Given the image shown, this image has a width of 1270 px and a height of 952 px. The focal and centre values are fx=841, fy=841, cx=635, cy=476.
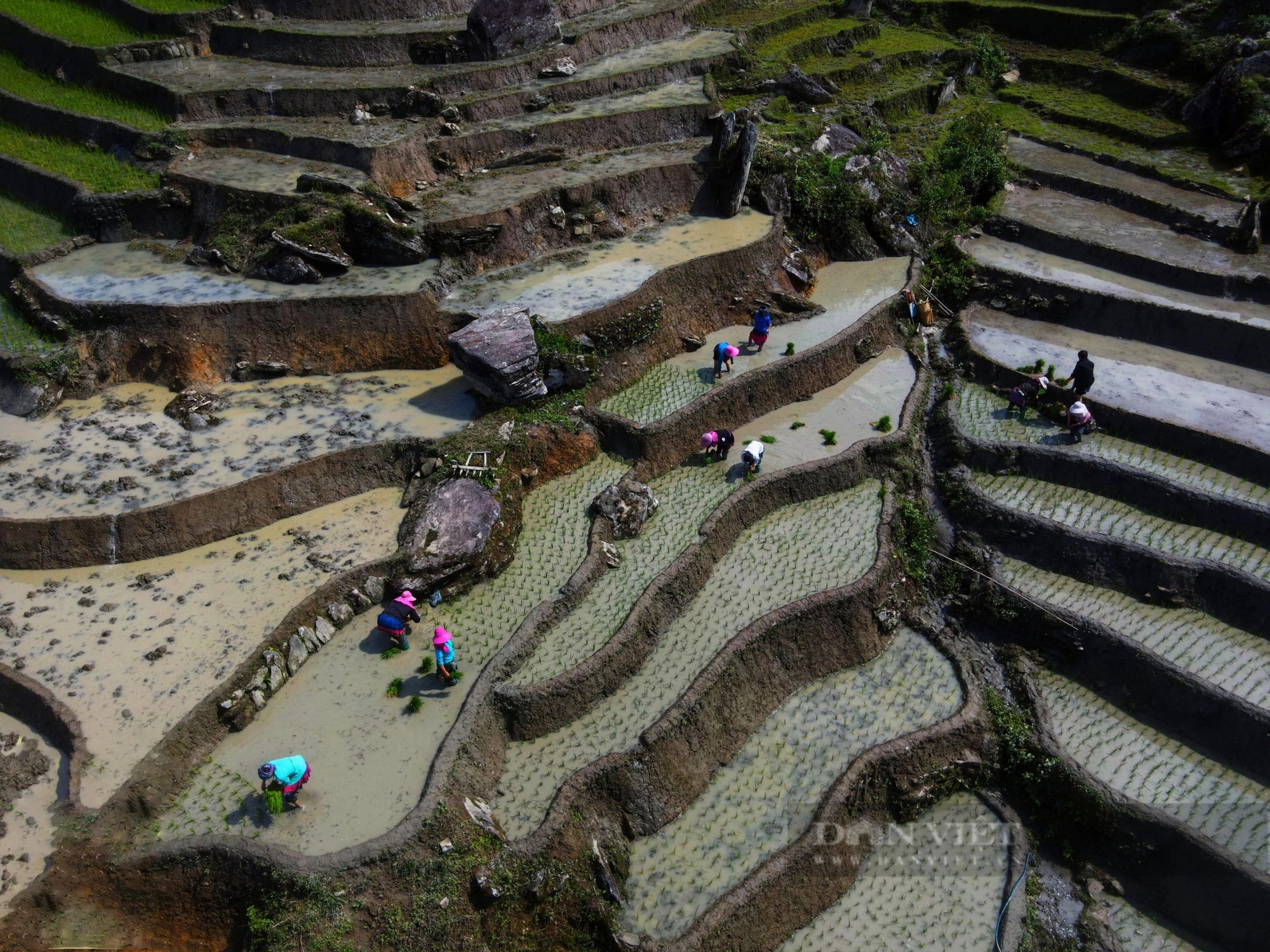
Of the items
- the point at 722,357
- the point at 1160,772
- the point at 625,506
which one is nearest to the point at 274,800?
the point at 625,506

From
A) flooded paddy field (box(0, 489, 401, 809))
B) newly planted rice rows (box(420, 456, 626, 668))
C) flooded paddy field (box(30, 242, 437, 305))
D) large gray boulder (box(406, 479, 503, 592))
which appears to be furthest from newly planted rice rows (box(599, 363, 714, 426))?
flooded paddy field (box(0, 489, 401, 809))

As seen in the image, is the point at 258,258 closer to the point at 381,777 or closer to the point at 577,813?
the point at 381,777

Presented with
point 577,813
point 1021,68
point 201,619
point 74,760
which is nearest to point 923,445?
point 577,813

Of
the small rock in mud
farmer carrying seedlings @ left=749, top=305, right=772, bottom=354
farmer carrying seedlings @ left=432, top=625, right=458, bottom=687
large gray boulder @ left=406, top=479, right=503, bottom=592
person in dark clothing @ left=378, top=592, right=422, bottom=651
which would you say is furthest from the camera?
farmer carrying seedlings @ left=749, top=305, right=772, bottom=354

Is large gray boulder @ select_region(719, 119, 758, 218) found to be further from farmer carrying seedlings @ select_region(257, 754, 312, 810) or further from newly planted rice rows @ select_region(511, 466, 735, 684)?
farmer carrying seedlings @ select_region(257, 754, 312, 810)

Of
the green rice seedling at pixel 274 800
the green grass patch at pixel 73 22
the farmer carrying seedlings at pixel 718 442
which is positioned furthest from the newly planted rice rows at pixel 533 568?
the green grass patch at pixel 73 22

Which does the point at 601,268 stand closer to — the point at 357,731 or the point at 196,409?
the point at 196,409
